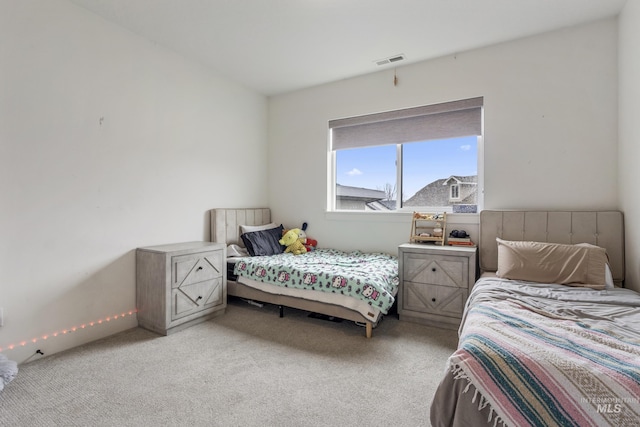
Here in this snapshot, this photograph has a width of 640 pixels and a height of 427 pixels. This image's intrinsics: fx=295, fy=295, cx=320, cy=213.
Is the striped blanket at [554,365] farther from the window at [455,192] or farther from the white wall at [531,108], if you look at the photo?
the window at [455,192]

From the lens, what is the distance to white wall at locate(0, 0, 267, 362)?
197 centimetres

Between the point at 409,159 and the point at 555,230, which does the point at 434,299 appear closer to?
the point at 555,230

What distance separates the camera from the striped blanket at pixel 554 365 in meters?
0.93

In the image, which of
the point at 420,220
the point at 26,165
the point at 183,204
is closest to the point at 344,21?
the point at 420,220

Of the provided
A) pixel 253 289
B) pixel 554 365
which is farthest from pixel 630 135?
pixel 253 289

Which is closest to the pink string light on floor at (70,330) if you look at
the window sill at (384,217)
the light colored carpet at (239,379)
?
the light colored carpet at (239,379)

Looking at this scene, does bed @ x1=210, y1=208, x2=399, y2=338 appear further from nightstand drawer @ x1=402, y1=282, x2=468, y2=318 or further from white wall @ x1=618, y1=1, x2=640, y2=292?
white wall @ x1=618, y1=1, x2=640, y2=292

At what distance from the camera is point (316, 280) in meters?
2.60

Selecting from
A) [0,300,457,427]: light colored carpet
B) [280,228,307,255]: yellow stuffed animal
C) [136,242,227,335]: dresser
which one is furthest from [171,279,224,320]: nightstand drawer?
[280,228,307,255]: yellow stuffed animal

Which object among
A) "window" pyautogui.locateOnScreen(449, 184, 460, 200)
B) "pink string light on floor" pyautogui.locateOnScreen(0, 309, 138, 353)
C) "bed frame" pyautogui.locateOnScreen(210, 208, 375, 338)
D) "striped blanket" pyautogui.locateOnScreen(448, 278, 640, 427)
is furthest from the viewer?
"window" pyautogui.locateOnScreen(449, 184, 460, 200)

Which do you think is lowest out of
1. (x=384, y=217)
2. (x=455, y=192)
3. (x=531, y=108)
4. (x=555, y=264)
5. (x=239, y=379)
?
(x=239, y=379)

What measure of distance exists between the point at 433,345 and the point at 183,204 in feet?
8.76

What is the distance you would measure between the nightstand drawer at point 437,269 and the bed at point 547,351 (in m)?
0.34

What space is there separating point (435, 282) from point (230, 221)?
231cm
